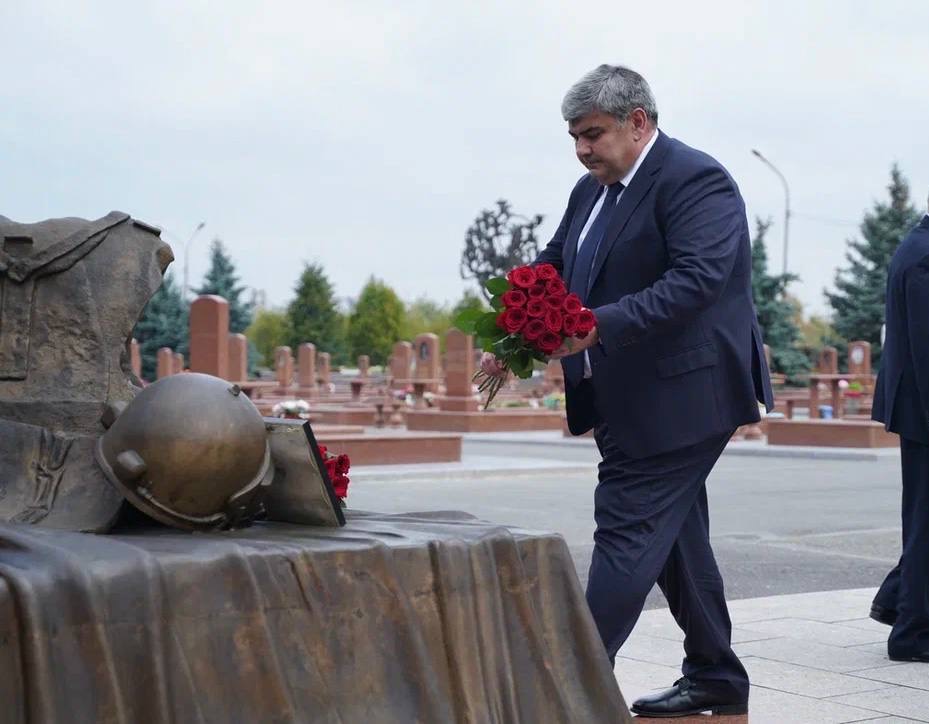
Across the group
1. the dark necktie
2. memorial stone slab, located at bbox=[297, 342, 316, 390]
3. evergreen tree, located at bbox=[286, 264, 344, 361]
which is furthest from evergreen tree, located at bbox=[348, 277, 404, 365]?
the dark necktie

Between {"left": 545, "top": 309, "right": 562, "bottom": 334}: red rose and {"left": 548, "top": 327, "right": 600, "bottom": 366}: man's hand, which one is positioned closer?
{"left": 545, "top": 309, "right": 562, "bottom": 334}: red rose

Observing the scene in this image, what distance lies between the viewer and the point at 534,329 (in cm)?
405

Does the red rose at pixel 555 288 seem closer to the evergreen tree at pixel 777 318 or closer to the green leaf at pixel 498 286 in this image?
the green leaf at pixel 498 286

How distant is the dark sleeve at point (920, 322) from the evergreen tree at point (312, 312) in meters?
59.7

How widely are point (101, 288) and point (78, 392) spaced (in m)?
0.31

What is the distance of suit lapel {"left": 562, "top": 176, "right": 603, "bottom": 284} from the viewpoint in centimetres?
478

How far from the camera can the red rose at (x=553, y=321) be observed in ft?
13.2

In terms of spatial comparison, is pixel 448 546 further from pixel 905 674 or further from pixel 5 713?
pixel 905 674

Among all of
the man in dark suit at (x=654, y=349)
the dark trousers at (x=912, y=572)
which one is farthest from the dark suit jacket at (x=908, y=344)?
the man in dark suit at (x=654, y=349)

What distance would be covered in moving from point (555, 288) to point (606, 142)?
0.61 m

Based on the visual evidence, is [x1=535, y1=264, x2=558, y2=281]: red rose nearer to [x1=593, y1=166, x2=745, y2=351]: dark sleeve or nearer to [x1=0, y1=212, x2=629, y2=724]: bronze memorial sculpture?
[x1=593, y1=166, x2=745, y2=351]: dark sleeve

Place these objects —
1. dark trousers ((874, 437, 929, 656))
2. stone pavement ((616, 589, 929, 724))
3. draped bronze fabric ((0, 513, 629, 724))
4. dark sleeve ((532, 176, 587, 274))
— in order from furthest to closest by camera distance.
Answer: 1. dark trousers ((874, 437, 929, 656))
2. dark sleeve ((532, 176, 587, 274))
3. stone pavement ((616, 589, 929, 724))
4. draped bronze fabric ((0, 513, 629, 724))

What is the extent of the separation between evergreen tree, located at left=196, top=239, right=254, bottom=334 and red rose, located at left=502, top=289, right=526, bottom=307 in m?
50.7

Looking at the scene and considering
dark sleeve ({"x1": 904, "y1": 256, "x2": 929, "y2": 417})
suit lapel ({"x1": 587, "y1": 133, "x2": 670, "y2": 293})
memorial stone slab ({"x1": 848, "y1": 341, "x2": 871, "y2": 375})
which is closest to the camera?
suit lapel ({"x1": 587, "y1": 133, "x2": 670, "y2": 293})
